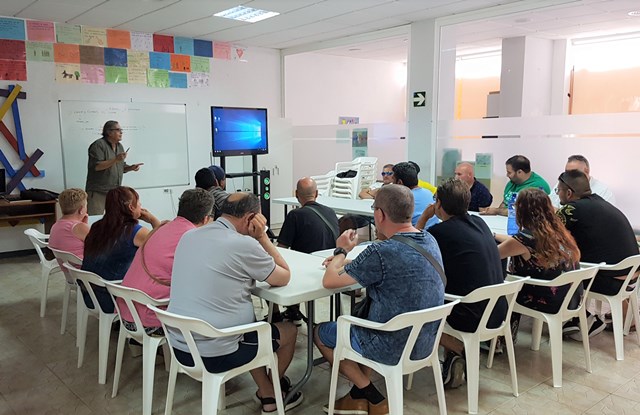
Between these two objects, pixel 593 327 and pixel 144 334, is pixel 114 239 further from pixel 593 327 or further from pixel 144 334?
pixel 593 327

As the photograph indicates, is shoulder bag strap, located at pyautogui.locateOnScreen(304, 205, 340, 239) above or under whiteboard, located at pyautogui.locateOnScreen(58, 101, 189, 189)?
under

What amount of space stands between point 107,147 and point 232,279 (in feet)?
14.4

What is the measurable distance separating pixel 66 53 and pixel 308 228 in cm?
470

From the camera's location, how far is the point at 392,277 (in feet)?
7.30

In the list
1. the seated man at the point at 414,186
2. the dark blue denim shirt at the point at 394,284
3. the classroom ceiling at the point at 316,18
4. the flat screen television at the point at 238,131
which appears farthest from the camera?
the flat screen television at the point at 238,131

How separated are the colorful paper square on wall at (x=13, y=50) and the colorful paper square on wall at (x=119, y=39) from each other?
1023 mm

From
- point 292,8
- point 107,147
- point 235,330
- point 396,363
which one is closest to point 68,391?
point 235,330

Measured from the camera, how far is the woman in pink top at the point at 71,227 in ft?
11.2

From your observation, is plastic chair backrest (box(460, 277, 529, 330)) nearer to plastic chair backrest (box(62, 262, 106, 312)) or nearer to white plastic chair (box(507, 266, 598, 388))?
white plastic chair (box(507, 266, 598, 388))

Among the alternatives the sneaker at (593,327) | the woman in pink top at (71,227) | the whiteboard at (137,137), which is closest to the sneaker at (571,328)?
the sneaker at (593,327)

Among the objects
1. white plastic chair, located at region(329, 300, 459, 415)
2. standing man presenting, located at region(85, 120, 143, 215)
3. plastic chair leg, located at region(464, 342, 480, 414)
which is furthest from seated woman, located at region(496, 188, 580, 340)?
standing man presenting, located at region(85, 120, 143, 215)

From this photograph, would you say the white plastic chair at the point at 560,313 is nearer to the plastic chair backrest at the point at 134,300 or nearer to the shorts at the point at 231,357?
the shorts at the point at 231,357

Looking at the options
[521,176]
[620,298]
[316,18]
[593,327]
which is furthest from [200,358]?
[316,18]

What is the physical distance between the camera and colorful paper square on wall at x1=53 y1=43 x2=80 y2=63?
6398mm
